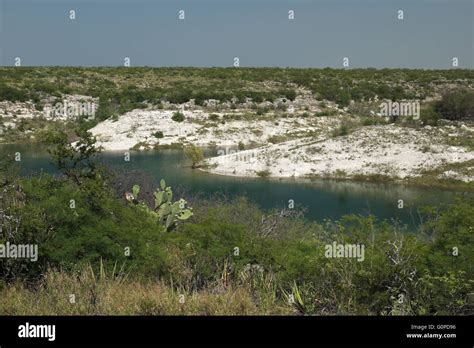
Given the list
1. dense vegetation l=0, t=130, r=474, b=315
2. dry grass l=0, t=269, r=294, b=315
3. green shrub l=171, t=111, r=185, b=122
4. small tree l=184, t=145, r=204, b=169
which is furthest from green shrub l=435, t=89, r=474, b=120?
dry grass l=0, t=269, r=294, b=315

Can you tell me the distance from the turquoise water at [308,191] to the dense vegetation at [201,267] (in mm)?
10685

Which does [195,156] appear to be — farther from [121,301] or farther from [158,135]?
[121,301]

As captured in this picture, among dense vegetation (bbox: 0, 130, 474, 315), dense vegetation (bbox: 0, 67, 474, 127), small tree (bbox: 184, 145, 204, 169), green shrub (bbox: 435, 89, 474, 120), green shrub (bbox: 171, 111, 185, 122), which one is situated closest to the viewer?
dense vegetation (bbox: 0, 130, 474, 315)

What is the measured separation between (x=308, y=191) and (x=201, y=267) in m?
16.3

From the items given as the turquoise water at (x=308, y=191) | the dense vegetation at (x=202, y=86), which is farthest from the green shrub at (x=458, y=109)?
the dense vegetation at (x=202, y=86)

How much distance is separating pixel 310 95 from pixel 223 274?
44.4 meters

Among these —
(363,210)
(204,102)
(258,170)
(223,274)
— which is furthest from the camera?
(204,102)

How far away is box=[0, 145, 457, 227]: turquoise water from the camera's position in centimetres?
1992

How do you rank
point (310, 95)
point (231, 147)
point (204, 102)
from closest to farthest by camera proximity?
point (231, 147)
point (204, 102)
point (310, 95)

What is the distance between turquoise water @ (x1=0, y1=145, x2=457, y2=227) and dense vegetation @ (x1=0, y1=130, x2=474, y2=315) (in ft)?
35.1

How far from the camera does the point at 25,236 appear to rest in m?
7.16

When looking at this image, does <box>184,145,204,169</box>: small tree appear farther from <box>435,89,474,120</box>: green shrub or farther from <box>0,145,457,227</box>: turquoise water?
<box>435,89,474,120</box>: green shrub
